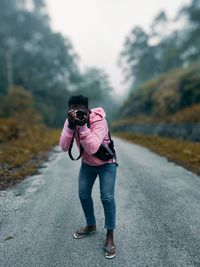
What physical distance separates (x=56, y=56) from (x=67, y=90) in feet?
22.5

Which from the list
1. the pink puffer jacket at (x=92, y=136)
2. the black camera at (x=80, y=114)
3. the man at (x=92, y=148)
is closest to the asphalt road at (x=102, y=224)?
the man at (x=92, y=148)

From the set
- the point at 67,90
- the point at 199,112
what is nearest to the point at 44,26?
the point at 67,90

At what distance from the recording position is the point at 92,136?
334 centimetres

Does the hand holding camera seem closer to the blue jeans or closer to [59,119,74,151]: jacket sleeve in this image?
[59,119,74,151]: jacket sleeve

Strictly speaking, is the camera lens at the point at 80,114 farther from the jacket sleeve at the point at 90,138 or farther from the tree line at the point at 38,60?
the tree line at the point at 38,60

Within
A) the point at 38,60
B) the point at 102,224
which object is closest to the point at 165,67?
the point at 38,60

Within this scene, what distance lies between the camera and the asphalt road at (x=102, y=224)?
134 inches

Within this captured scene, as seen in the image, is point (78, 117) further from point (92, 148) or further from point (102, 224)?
point (102, 224)

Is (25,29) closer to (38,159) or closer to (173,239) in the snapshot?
(38,159)

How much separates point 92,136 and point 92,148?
151mm

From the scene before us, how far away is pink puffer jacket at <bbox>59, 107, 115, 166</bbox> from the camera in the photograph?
3.33 m

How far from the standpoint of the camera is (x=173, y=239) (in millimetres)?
3805

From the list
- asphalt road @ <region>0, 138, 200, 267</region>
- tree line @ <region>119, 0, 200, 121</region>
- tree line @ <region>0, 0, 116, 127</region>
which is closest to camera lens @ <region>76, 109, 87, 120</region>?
asphalt road @ <region>0, 138, 200, 267</region>

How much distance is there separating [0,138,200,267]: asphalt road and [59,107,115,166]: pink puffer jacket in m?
1.24
